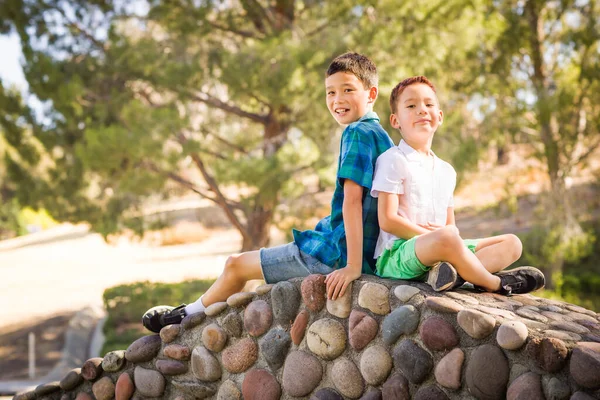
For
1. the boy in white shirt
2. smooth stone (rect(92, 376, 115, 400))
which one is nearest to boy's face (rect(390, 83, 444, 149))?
the boy in white shirt

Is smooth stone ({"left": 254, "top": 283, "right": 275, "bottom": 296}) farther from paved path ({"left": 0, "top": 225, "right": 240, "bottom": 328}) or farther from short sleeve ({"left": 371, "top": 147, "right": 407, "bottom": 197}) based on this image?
paved path ({"left": 0, "top": 225, "right": 240, "bottom": 328})

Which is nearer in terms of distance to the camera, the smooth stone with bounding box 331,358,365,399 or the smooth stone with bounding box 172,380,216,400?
the smooth stone with bounding box 331,358,365,399

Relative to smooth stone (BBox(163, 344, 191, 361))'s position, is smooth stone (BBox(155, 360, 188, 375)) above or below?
below

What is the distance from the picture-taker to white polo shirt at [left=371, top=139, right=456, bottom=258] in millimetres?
2891

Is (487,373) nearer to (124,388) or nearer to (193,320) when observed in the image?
(193,320)

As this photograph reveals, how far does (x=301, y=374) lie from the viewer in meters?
2.93

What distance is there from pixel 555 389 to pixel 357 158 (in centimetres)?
128

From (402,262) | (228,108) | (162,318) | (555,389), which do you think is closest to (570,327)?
(555,389)

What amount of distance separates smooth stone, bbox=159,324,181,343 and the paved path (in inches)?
415

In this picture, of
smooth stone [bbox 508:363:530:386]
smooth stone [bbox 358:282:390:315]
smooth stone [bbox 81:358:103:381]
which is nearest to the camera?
smooth stone [bbox 508:363:530:386]

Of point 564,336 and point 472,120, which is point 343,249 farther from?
point 472,120

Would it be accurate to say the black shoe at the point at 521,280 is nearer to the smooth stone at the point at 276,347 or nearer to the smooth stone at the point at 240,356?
the smooth stone at the point at 276,347

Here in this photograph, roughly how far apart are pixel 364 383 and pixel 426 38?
24.7ft

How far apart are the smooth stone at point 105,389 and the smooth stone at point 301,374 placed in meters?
1.06
